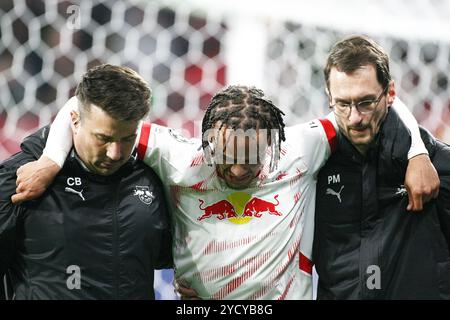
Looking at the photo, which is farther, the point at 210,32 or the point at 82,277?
the point at 210,32

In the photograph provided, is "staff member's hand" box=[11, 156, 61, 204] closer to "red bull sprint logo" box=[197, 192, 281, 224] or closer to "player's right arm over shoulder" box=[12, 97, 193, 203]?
"player's right arm over shoulder" box=[12, 97, 193, 203]

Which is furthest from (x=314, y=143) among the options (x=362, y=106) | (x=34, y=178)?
(x=34, y=178)

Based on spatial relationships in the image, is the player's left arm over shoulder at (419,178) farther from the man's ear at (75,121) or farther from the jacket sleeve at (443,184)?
the man's ear at (75,121)

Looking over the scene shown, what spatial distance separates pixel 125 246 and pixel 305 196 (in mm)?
409

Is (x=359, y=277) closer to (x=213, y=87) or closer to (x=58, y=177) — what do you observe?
(x=58, y=177)

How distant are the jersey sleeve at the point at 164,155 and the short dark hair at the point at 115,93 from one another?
81 millimetres

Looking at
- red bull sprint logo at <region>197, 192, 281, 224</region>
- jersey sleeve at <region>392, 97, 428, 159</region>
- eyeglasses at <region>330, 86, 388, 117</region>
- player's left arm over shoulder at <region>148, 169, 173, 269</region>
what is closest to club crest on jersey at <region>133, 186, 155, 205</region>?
player's left arm over shoulder at <region>148, 169, 173, 269</region>

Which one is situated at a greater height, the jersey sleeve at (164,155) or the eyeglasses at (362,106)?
the eyeglasses at (362,106)

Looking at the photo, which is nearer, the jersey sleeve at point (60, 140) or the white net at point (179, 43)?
the jersey sleeve at point (60, 140)

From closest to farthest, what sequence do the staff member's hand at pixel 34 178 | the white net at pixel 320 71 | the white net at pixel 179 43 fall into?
the staff member's hand at pixel 34 178
the white net at pixel 179 43
the white net at pixel 320 71

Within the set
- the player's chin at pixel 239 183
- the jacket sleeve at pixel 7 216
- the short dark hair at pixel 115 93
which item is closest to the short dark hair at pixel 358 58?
the player's chin at pixel 239 183

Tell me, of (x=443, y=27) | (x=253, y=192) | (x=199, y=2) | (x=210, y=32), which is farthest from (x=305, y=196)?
(x=443, y=27)

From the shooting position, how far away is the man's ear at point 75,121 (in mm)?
1336
